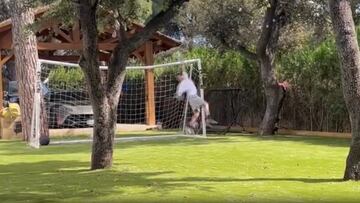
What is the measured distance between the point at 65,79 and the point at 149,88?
3215mm

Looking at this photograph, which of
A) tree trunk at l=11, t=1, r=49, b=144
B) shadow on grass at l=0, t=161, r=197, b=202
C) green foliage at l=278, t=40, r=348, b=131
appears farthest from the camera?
A: tree trunk at l=11, t=1, r=49, b=144

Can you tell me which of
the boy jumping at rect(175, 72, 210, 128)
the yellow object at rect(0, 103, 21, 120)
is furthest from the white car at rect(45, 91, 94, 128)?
the boy jumping at rect(175, 72, 210, 128)

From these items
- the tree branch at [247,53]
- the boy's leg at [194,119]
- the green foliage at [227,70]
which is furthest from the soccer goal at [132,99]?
the tree branch at [247,53]

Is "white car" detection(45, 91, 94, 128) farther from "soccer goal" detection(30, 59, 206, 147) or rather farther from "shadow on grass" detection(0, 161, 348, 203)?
"shadow on grass" detection(0, 161, 348, 203)

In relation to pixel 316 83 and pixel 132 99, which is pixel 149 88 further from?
pixel 316 83

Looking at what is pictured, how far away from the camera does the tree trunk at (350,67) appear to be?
28.5ft

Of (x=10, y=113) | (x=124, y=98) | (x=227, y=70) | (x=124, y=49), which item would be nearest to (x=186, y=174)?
(x=124, y=49)

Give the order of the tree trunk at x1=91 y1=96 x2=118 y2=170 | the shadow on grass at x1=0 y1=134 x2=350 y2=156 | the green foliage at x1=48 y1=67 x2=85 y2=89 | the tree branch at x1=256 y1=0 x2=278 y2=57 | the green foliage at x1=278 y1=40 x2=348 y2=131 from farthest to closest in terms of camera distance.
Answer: the green foliage at x1=48 y1=67 x2=85 y2=89
the tree branch at x1=256 y1=0 x2=278 y2=57
the green foliage at x1=278 y1=40 x2=348 y2=131
the shadow on grass at x1=0 y1=134 x2=350 y2=156
the tree trunk at x1=91 y1=96 x2=118 y2=170

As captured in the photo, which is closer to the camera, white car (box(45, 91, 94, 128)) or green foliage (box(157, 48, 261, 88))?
white car (box(45, 91, 94, 128))

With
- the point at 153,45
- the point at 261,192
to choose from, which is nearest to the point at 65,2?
the point at 261,192

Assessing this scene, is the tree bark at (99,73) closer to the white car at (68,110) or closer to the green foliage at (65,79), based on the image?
the white car at (68,110)

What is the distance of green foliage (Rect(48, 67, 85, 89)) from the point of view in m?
22.8

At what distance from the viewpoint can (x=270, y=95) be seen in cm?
1945

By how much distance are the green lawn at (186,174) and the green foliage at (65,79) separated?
7199 mm
